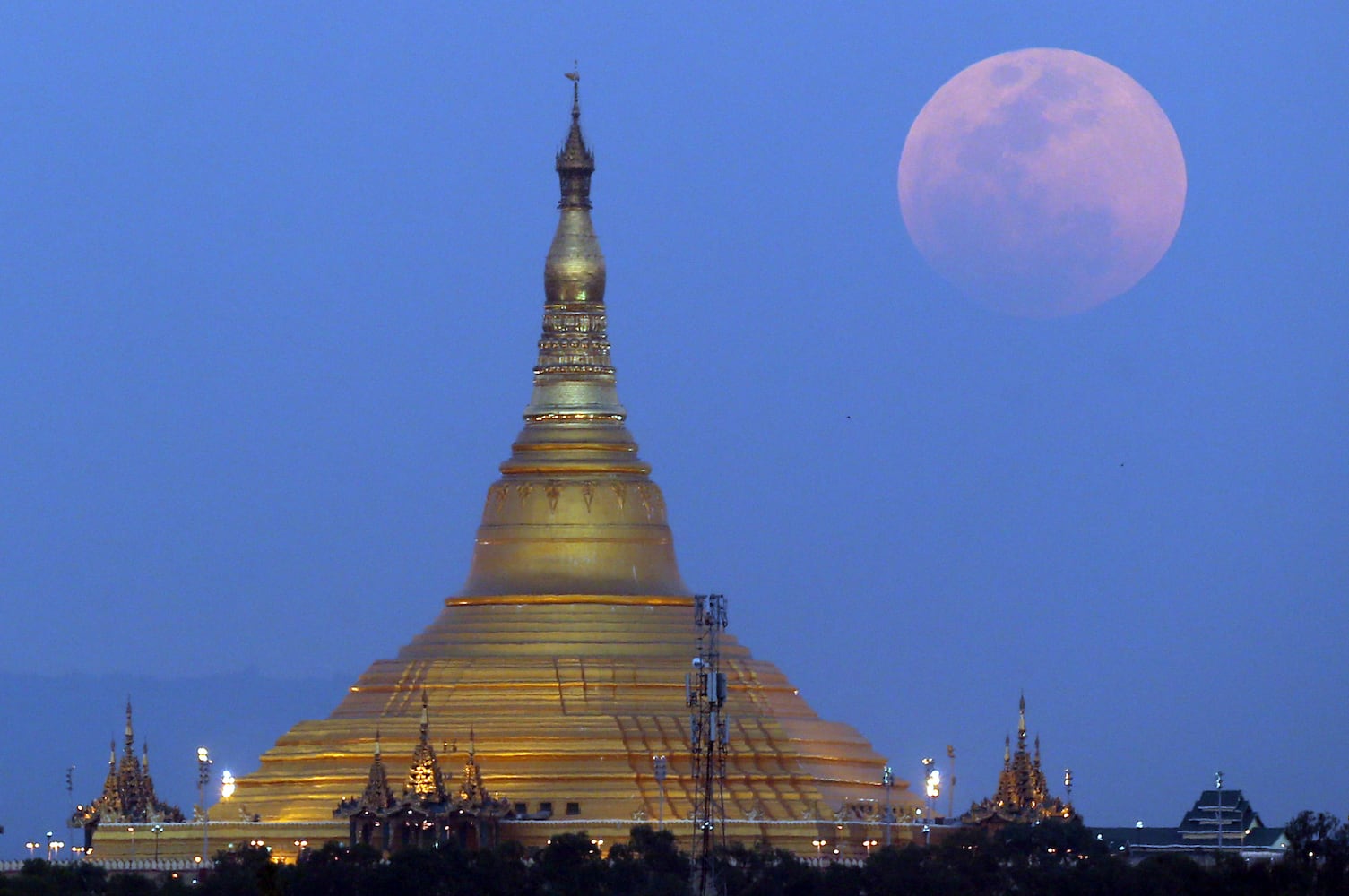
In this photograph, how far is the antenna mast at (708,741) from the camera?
2627 inches

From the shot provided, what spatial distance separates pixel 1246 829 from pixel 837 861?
1702 inches

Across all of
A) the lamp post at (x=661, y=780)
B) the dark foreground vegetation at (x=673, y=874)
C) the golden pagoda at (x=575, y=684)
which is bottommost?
the dark foreground vegetation at (x=673, y=874)

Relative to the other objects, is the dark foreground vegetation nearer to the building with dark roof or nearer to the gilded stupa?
the gilded stupa

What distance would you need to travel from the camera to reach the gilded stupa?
281ft

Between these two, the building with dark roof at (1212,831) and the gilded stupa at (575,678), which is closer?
the gilded stupa at (575,678)

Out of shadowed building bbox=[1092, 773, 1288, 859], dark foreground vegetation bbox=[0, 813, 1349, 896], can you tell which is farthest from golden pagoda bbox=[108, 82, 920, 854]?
shadowed building bbox=[1092, 773, 1288, 859]

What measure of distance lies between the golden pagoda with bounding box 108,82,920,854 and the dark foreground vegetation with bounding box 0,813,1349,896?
5.23 meters

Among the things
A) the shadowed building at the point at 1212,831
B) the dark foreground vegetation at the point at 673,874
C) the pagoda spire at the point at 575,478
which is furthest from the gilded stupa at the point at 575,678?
the shadowed building at the point at 1212,831

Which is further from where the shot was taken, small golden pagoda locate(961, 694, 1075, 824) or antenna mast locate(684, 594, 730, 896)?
small golden pagoda locate(961, 694, 1075, 824)

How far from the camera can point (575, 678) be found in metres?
88.2

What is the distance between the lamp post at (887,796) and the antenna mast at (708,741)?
3735mm

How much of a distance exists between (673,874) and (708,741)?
32.9 ft

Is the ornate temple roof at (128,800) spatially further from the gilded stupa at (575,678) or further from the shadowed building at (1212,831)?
the shadowed building at (1212,831)

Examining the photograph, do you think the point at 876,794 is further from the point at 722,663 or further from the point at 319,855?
the point at 319,855
